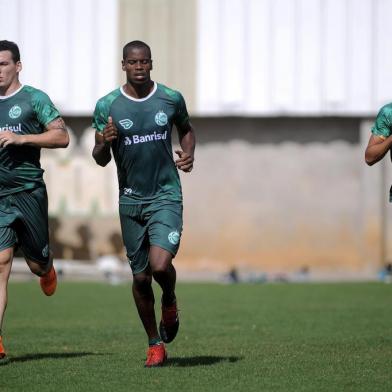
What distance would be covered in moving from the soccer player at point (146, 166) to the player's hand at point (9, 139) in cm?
62

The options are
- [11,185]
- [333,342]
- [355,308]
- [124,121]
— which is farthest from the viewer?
[355,308]

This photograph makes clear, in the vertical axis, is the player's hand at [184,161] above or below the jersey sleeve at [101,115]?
below

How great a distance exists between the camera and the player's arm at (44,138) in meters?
9.54

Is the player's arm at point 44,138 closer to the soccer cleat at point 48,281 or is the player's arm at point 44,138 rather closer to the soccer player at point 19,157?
the soccer player at point 19,157

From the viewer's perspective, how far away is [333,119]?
27.1m

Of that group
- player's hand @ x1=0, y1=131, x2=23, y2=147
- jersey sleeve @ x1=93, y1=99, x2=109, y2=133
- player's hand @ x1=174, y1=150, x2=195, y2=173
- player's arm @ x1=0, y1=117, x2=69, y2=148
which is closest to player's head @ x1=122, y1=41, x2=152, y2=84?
jersey sleeve @ x1=93, y1=99, x2=109, y2=133

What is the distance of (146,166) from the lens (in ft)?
31.0

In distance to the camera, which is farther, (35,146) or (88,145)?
(88,145)

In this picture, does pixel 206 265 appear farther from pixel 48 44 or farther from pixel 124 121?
pixel 124 121

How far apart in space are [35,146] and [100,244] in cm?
1713

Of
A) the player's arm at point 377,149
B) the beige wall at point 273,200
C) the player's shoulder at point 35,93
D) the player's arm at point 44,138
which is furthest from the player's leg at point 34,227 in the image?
the beige wall at point 273,200

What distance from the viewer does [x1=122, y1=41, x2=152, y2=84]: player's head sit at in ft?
30.5

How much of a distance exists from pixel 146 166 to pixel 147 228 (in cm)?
48

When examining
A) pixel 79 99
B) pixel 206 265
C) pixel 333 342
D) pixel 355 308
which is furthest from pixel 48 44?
pixel 333 342
